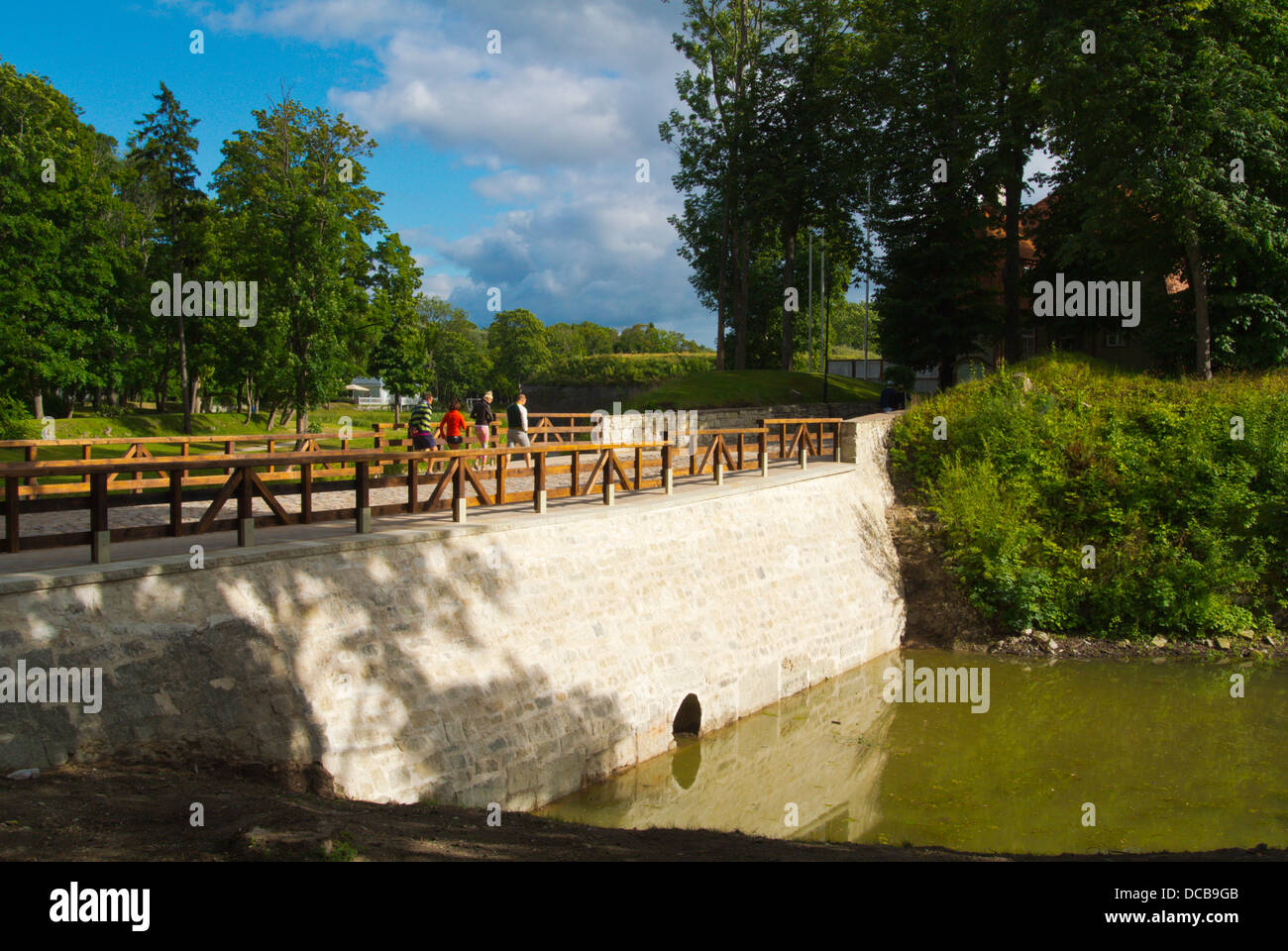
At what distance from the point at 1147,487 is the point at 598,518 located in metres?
13.1

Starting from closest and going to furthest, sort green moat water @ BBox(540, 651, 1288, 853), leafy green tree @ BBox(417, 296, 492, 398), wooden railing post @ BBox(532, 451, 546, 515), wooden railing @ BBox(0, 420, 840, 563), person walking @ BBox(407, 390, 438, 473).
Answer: wooden railing @ BBox(0, 420, 840, 563)
green moat water @ BBox(540, 651, 1288, 853)
wooden railing post @ BBox(532, 451, 546, 515)
person walking @ BBox(407, 390, 438, 473)
leafy green tree @ BBox(417, 296, 492, 398)

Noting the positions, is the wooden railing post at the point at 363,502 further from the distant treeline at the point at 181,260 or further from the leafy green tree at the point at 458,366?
Result: the leafy green tree at the point at 458,366

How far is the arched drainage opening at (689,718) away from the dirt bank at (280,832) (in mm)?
4181

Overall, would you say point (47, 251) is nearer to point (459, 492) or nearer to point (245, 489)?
point (459, 492)

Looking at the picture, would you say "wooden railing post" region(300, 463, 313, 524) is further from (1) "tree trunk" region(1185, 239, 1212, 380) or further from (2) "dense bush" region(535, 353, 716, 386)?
(2) "dense bush" region(535, 353, 716, 386)

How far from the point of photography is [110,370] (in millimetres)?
31078

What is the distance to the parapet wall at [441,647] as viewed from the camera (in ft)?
22.6

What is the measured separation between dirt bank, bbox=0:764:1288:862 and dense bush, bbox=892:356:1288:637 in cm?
1095

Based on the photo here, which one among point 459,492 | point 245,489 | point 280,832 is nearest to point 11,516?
point 245,489

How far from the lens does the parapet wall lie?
689 centimetres

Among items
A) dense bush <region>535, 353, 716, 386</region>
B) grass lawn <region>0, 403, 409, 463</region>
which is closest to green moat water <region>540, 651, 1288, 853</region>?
grass lawn <region>0, 403, 409, 463</region>

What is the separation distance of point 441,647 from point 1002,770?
7.77m

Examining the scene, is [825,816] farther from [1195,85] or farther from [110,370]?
[110,370]

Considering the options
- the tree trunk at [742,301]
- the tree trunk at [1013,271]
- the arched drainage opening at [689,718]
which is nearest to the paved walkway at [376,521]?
the arched drainage opening at [689,718]
